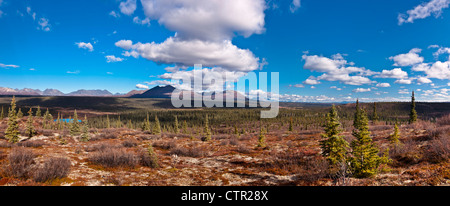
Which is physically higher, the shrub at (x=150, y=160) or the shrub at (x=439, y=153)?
the shrub at (x=439, y=153)

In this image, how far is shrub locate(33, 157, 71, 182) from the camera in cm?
702

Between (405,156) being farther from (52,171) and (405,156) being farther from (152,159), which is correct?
(52,171)

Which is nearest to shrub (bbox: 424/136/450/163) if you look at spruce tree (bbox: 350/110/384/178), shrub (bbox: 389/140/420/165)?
shrub (bbox: 389/140/420/165)

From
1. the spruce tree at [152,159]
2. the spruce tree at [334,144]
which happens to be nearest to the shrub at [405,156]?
the spruce tree at [334,144]

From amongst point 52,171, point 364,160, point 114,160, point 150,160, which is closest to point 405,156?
point 364,160

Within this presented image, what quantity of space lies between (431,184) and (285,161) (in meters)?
7.86

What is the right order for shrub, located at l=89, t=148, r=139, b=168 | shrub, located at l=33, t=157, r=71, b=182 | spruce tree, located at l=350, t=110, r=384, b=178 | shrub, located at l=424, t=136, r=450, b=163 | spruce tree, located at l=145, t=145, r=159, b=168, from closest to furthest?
shrub, located at l=33, t=157, r=71, b=182
spruce tree, located at l=350, t=110, r=384, b=178
shrub, located at l=424, t=136, r=450, b=163
shrub, located at l=89, t=148, r=139, b=168
spruce tree, located at l=145, t=145, r=159, b=168

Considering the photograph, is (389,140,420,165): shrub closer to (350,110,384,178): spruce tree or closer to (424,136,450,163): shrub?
(424,136,450,163): shrub

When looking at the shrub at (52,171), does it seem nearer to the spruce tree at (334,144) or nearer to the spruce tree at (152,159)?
the spruce tree at (152,159)

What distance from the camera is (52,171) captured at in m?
7.39

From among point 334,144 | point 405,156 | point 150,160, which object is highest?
point 334,144

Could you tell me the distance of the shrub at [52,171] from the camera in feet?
23.0
